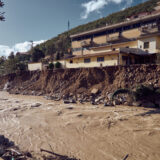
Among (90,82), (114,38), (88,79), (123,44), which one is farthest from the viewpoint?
(114,38)

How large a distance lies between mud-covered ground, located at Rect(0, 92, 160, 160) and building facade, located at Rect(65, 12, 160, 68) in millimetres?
9899

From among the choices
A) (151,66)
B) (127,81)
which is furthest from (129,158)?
(151,66)

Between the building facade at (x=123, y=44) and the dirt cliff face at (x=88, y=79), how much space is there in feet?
9.14

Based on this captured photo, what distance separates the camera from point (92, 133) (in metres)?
7.41

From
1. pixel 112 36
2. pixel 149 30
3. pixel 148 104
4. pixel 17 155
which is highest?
pixel 112 36

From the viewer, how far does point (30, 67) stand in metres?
31.1

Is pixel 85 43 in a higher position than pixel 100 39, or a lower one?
lower

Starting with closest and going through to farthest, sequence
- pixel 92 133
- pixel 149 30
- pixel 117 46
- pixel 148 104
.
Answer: pixel 92 133 < pixel 148 104 < pixel 149 30 < pixel 117 46

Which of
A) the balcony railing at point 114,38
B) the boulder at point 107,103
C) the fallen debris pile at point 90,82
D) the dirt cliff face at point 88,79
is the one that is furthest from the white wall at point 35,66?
the boulder at point 107,103

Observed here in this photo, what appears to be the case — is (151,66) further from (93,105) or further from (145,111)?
(93,105)

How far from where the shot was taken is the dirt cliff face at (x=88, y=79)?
13547 mm

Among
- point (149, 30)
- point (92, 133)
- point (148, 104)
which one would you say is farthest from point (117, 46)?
point (92, 133)

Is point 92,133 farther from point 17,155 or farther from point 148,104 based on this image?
point 148,104

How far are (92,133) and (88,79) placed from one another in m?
A: 10.2
